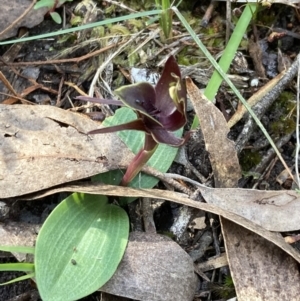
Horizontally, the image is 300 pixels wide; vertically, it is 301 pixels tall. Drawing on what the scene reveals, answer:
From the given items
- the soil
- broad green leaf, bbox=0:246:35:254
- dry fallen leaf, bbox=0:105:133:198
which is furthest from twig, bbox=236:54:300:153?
broad green leaf, bbox=0:246:35:254

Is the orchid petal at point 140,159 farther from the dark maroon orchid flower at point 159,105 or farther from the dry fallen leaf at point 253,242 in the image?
the dry fallen leaf at point 253,242

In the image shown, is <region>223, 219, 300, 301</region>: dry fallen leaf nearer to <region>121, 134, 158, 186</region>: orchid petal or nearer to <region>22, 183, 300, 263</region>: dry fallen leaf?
<region>22, 183, 300, 263</region>: dry fallen leaf

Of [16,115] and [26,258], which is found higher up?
[16,115]

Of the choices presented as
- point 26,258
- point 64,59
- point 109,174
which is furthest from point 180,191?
point 64,59

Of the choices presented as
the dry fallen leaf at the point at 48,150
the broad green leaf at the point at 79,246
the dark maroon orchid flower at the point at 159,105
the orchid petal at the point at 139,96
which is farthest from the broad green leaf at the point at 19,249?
the orchid petal at the point at 139,96

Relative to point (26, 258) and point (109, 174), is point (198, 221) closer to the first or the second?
point (109, 174)

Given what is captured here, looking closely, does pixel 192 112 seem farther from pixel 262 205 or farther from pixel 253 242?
pixel 253 242
